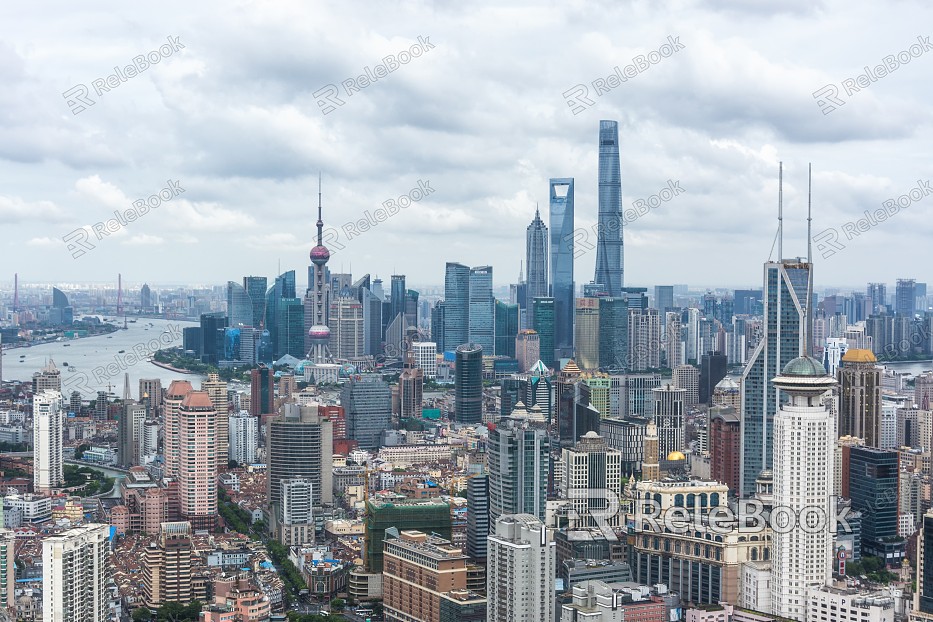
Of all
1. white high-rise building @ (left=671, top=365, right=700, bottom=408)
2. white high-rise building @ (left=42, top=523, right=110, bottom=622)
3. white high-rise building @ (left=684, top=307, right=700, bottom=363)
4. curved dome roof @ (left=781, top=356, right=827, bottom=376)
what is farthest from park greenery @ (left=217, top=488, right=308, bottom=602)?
white high-rise building @ (left=684, top=307, right=700, bottom=363)

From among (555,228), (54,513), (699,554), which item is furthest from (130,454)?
(555,228)

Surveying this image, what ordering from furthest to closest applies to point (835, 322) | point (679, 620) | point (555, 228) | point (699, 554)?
point (555, 228), point (835, 322), point (699, 554), point (679, 620)

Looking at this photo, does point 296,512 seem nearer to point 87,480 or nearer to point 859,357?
point 87,480

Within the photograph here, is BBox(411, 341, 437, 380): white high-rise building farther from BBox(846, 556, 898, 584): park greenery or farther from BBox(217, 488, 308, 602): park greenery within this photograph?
BBox(846, 556, 898, 584): park greenery

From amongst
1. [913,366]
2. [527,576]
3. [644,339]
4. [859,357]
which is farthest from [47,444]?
[644,339]

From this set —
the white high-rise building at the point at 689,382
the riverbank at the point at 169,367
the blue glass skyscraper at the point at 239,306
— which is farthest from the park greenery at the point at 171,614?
the blue glass skyscraper at the point at 239,306

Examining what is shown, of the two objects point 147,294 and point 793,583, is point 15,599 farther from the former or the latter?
point 147,294
